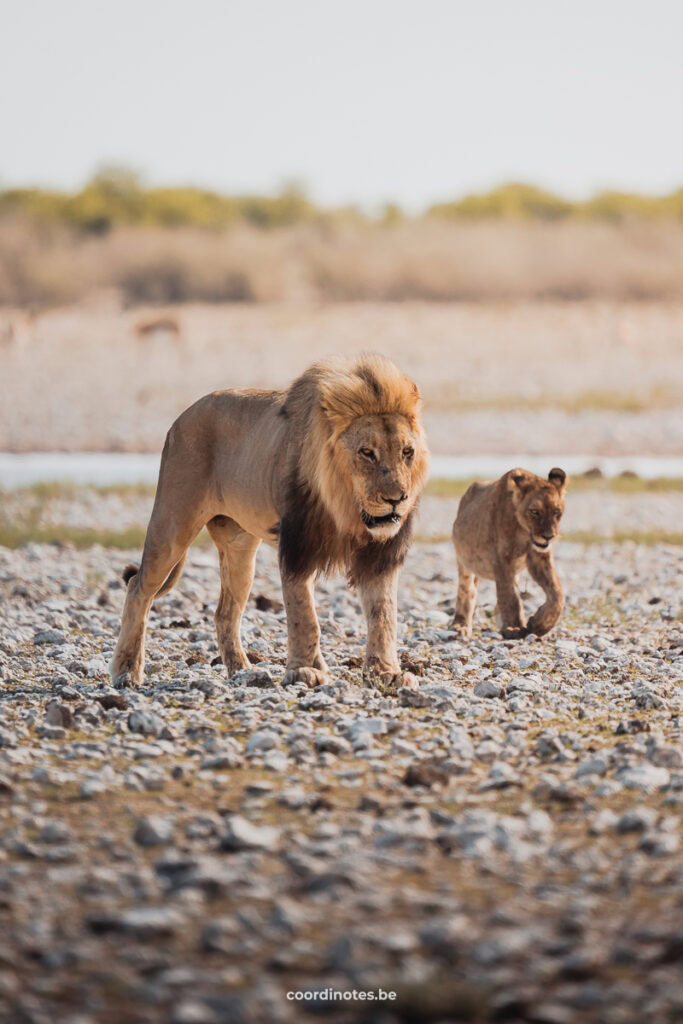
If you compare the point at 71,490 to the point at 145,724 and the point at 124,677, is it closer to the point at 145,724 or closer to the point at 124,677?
the point at 124,677

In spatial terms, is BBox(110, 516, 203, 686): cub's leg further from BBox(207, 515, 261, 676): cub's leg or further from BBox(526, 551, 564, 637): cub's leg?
BBox(526, 551, 564, 637): cub's leg

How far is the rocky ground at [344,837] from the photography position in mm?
3785

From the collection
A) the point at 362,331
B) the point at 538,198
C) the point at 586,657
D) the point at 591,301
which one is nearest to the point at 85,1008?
the point at 586,657

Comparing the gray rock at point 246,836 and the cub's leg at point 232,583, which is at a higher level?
the cub's leg at point 232,583

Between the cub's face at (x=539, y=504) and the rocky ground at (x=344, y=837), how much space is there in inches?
27.7

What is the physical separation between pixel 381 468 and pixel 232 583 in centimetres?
166

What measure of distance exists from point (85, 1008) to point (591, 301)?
53.8 metres

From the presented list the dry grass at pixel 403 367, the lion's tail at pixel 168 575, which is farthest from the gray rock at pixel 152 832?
the dry grass at pixel 403 367

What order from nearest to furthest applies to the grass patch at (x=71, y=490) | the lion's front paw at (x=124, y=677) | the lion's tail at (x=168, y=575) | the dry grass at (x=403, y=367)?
the lion's front paw at (x=124, y=677) < the lion's tail at (x=168, y=575) < the grass patch at (x=71, y=490) < the dry grass at (x=403, y=367)

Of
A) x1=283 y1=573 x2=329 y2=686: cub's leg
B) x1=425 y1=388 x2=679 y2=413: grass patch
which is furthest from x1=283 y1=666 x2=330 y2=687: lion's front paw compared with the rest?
x1=425 y1=388 x2=679 y2=413: grass patch

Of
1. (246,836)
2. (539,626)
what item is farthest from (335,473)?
(246,836)

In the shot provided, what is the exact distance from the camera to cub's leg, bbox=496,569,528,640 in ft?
29.6

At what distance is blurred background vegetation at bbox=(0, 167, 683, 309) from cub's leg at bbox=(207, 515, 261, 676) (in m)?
46.8

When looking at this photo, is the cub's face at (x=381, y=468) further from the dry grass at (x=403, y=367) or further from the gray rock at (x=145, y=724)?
the dry grass at (x=403, y=367)
